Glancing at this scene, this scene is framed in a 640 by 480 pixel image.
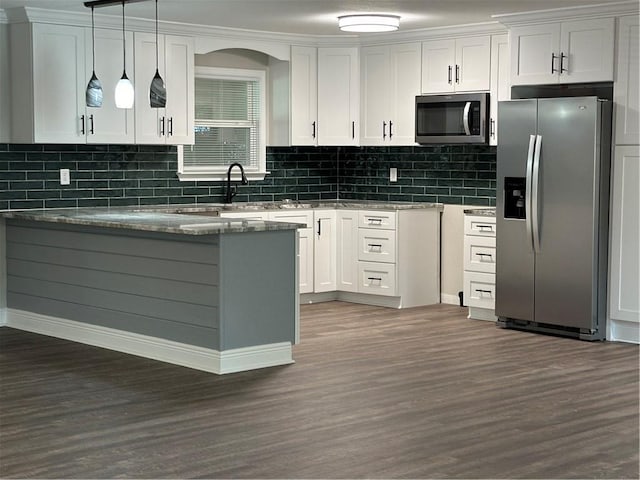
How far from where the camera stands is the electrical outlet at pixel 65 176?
7480mm

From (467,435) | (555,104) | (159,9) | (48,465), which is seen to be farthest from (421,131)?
(48,465)

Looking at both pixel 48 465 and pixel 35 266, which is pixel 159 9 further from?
pixel 48 465

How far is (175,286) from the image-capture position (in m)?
Result: 5.90

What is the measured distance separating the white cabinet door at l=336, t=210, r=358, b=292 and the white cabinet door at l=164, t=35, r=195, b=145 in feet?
4.86

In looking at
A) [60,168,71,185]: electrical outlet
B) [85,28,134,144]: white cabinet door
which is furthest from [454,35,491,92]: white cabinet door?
[60,168,71,185]: electrical outlet

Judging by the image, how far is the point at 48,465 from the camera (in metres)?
3.94

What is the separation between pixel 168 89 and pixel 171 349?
2.51 meters

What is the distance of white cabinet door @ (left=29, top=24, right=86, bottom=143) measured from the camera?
6992mm

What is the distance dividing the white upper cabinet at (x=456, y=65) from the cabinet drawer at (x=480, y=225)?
1020 mm

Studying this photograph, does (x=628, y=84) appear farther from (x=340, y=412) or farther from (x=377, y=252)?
(x=340, y=412)

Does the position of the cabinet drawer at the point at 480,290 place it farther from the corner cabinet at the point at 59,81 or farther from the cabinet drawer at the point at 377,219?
the corner cabinet at the point at 59,81

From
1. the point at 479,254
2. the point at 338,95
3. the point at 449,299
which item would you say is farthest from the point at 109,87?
the point at 449,299

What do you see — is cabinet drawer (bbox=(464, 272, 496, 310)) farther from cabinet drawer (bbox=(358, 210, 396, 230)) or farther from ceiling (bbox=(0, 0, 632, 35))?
ceiling (bbox=(0, 0, 632, 35))

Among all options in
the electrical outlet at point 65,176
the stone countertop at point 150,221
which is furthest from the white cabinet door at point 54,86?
the stone countertop at point 150,221
